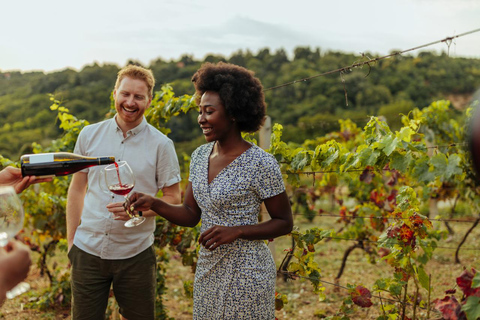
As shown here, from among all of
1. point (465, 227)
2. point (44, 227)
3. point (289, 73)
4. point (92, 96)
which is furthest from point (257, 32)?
point (44, 227)

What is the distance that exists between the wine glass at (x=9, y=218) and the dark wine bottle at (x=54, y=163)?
922 millimetres

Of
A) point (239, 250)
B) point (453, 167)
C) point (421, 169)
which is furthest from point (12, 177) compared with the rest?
point (453, 167)

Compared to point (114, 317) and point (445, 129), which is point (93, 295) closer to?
point (114, 317)

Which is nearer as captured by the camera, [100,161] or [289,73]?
[100,161]

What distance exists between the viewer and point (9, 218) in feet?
4.60

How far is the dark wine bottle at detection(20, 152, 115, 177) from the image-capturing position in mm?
2312

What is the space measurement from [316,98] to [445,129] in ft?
54.3

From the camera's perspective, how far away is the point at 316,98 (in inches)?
922

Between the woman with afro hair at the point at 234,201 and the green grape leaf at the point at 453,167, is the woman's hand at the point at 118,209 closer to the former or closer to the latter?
the woman with afro hair at the point at 234,201

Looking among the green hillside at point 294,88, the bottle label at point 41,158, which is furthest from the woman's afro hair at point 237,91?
the green hillside at point 294,88

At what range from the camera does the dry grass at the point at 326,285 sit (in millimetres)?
4840

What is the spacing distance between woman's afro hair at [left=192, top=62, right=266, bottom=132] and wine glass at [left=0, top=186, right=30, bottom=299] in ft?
3.51

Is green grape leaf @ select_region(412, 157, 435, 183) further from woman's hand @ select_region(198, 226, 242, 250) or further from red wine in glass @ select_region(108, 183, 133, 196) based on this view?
red wine in glass @ select_region(108, 183, 133, 196)

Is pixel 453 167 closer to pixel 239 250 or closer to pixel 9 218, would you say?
pixel 239 250
